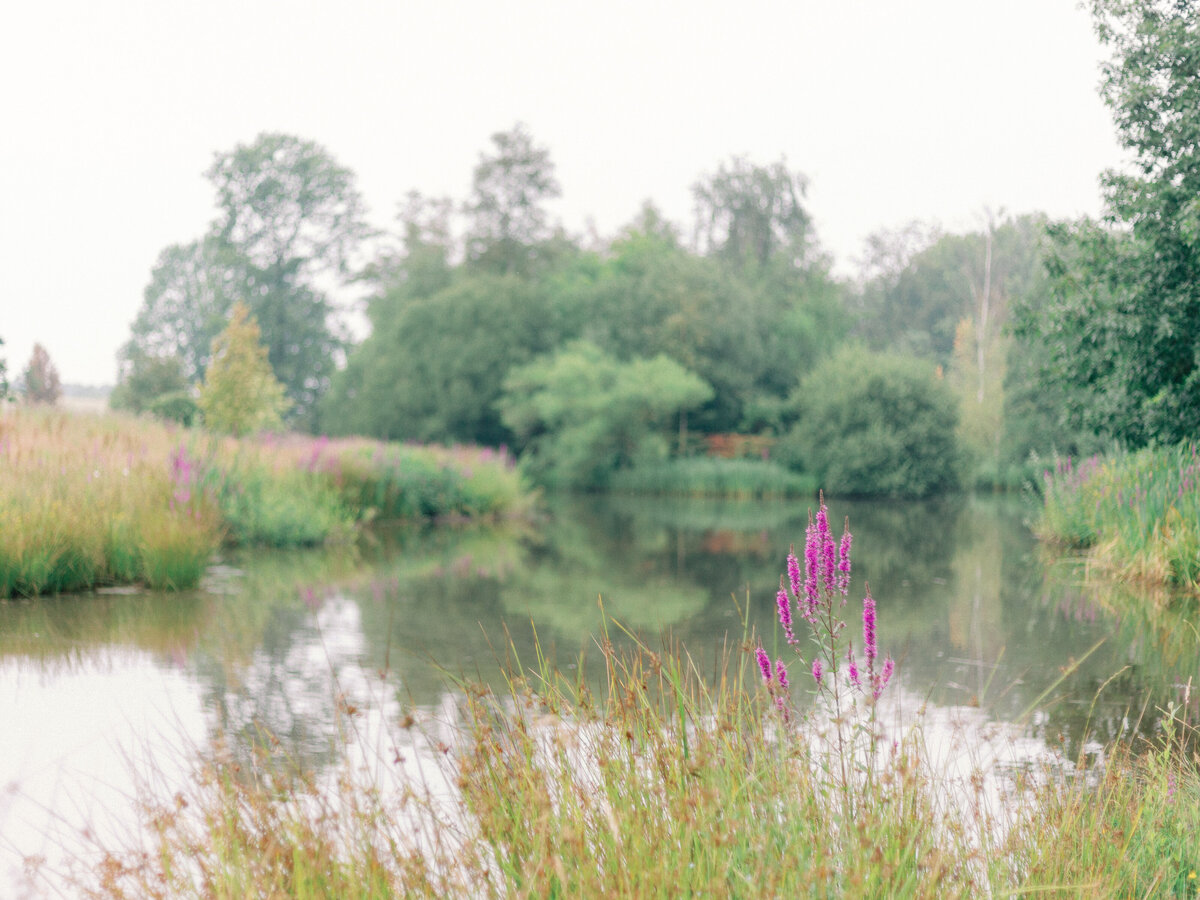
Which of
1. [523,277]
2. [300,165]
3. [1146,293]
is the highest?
[300,165]

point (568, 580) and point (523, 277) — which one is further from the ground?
point (523, 277)

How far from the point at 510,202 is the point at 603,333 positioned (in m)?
9.64

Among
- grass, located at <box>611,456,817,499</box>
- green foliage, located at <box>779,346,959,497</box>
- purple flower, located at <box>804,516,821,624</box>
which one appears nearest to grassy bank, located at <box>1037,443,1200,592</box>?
purple flower, located at <box>804,516,821,624</box>

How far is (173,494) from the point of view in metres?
11.9

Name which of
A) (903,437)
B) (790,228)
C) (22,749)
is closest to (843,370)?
(903,437)

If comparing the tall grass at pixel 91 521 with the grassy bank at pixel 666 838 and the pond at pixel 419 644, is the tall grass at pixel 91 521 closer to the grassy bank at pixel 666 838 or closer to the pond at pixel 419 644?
the pond at pixel 419 644

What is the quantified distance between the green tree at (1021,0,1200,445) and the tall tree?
32293 mm

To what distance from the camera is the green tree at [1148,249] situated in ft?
39.8

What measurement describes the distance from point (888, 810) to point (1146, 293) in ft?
35.6

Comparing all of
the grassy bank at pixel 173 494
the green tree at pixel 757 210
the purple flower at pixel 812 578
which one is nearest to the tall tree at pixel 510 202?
the green tree at pixel 757 210

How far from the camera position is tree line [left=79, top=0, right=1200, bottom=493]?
34.3 meters

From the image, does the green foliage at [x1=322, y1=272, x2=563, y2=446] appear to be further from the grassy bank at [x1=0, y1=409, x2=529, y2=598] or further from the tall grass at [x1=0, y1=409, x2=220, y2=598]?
the tall grass at [x1=0, y1=409, x2=220, y2=598]

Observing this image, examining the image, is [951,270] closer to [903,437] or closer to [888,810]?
[903,437]

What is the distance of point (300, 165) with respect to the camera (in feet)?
157
